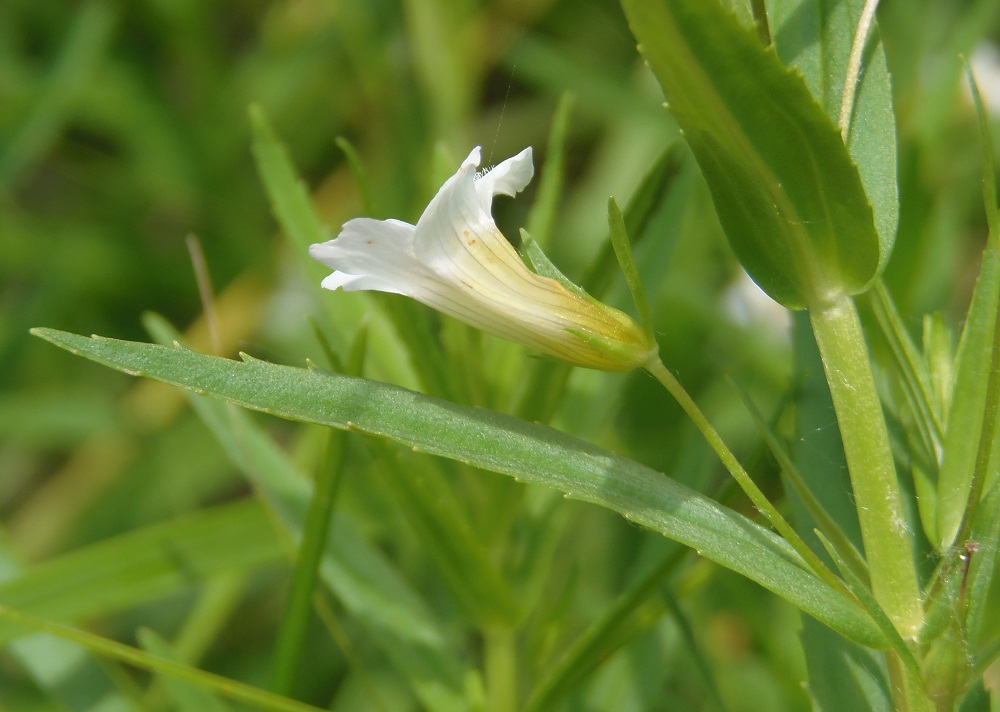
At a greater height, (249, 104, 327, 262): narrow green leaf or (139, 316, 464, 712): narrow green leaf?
(249, 104, 327, 262): narrow green leaf

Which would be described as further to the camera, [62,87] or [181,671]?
[62,87]

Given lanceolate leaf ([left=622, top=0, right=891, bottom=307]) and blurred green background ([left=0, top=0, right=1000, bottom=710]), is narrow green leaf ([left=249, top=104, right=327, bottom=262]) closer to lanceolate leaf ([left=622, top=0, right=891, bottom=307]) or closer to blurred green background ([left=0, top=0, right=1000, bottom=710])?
lanceolate leaf ([left=622, top=0, right=891, bottom=307])

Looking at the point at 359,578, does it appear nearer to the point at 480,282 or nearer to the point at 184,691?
the point at 184,691

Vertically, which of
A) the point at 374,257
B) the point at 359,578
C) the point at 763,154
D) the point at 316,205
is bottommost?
the point at 359,578

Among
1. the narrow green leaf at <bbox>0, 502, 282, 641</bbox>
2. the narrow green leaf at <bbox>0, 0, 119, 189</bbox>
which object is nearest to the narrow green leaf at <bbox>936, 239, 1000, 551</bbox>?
the narrow green leaf at <bbox>0, 502, 282, 641</bbox>

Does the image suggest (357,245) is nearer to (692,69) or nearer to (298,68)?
(692,69)

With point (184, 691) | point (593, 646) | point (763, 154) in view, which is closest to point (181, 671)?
point (184, 691)

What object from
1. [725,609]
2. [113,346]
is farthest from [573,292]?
[725,609]
